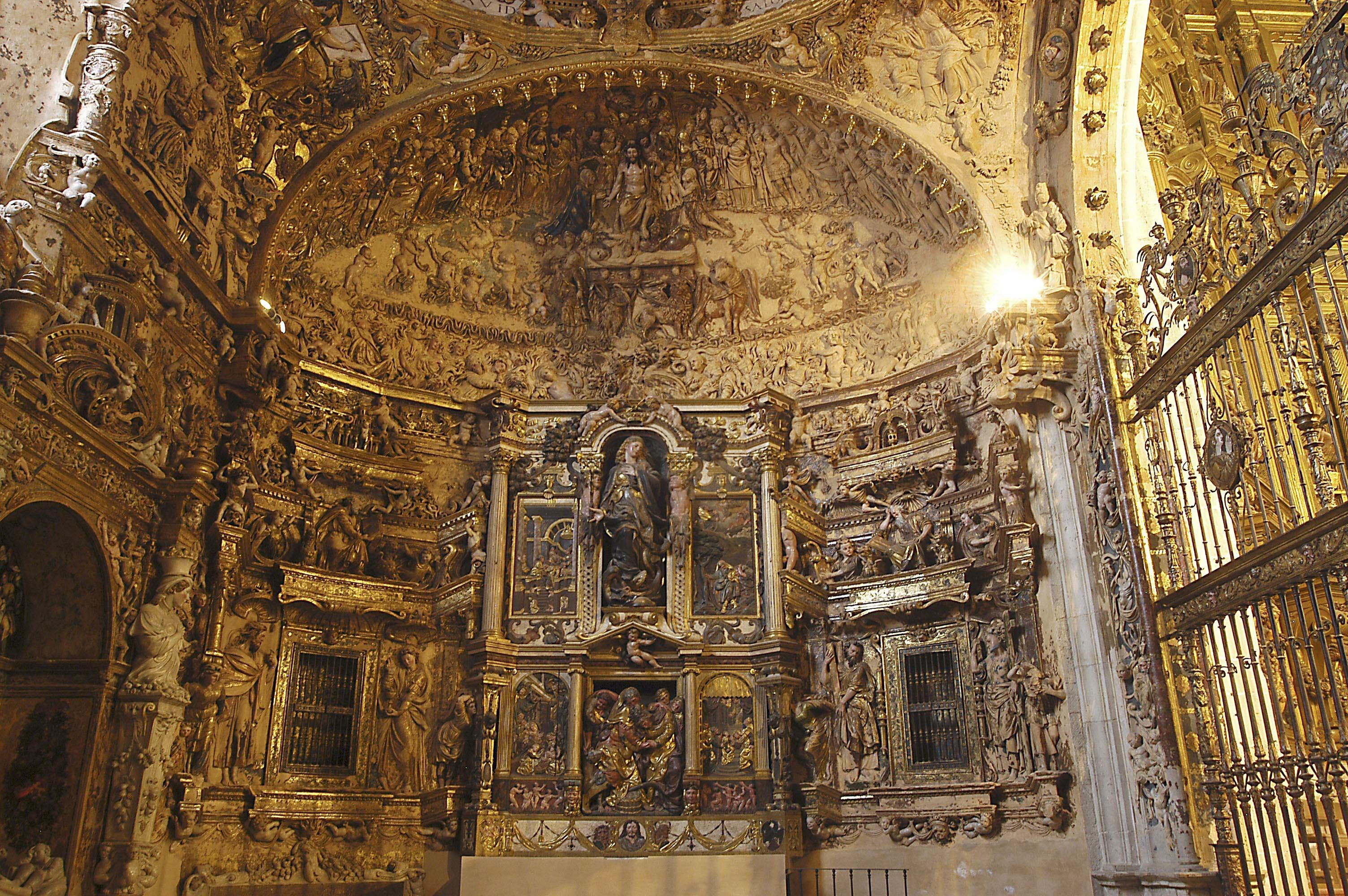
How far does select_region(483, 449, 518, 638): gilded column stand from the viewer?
12055 millimetres

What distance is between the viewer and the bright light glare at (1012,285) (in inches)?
439

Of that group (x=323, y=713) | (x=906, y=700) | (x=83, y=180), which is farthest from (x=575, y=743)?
(x=83, y=180)

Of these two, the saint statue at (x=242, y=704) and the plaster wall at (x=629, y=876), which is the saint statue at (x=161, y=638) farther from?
the plaster wall at (x=629, y=876)

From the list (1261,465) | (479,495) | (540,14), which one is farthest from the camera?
(479,495)

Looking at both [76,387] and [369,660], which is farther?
[369,660]

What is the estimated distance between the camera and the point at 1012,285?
11.4m

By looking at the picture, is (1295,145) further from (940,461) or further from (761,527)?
(761,527)

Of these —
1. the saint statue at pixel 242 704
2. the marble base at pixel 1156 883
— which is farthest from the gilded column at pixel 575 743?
the marble base at pixel 1156 883

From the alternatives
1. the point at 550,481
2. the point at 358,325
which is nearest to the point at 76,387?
the point at 358,325

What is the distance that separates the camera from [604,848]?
11.2 metres

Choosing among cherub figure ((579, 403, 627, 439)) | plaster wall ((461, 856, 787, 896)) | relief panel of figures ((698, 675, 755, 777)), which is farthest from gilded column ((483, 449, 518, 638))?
plaster wall ((461, 856, 787, 896))

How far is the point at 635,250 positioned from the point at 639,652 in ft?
19.1

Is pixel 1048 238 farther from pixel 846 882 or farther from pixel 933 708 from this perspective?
pixel 846 882

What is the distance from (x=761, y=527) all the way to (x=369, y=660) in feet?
16.8
